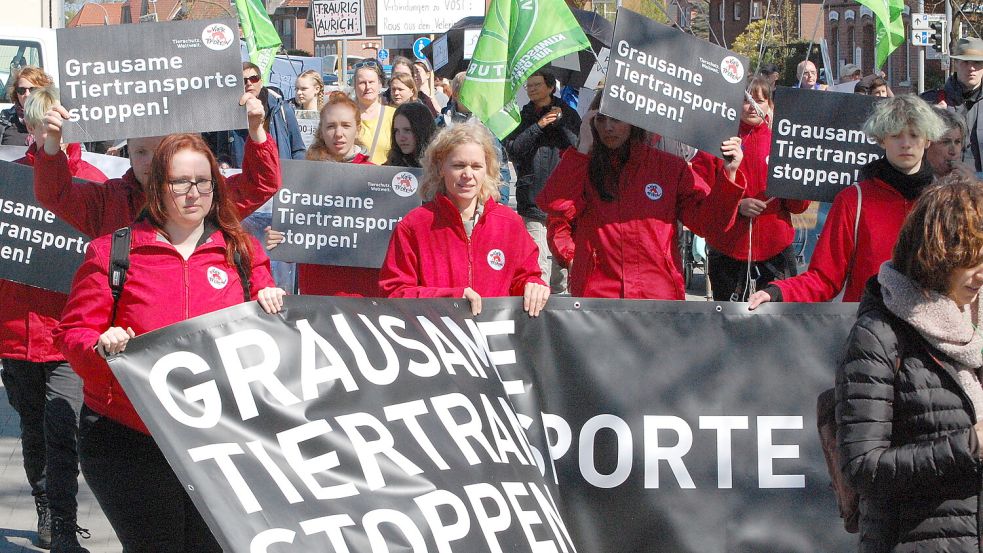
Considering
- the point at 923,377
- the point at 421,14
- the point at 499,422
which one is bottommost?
the point at 499,422

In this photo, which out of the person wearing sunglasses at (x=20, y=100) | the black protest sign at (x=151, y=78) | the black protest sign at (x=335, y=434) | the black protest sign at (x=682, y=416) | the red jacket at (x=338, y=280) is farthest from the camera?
the person wearing sunglasses at (x=20, y=100)

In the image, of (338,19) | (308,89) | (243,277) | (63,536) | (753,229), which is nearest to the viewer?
(243,277)

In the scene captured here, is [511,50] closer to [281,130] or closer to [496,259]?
[496,259]

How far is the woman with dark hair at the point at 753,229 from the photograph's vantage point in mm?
5723

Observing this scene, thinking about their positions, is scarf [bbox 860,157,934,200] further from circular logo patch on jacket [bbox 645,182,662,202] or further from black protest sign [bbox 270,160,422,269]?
black protest sign [bbox 270,160,422,269]

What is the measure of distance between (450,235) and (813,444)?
1.57 meters

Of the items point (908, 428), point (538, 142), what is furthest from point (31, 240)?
point (908, 428)

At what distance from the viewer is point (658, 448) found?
4.70 m

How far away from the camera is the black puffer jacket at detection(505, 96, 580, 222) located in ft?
28.5

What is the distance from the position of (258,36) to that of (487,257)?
6.54 meters

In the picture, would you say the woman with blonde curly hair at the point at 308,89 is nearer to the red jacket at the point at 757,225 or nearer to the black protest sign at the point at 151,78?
the red jacket at the point at 757,225

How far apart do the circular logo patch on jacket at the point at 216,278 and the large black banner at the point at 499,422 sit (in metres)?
0.21

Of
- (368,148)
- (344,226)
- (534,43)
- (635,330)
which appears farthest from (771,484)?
(368,148)

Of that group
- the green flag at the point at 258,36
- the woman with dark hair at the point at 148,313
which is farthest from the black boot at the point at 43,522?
the green flag at the point at 258,36
